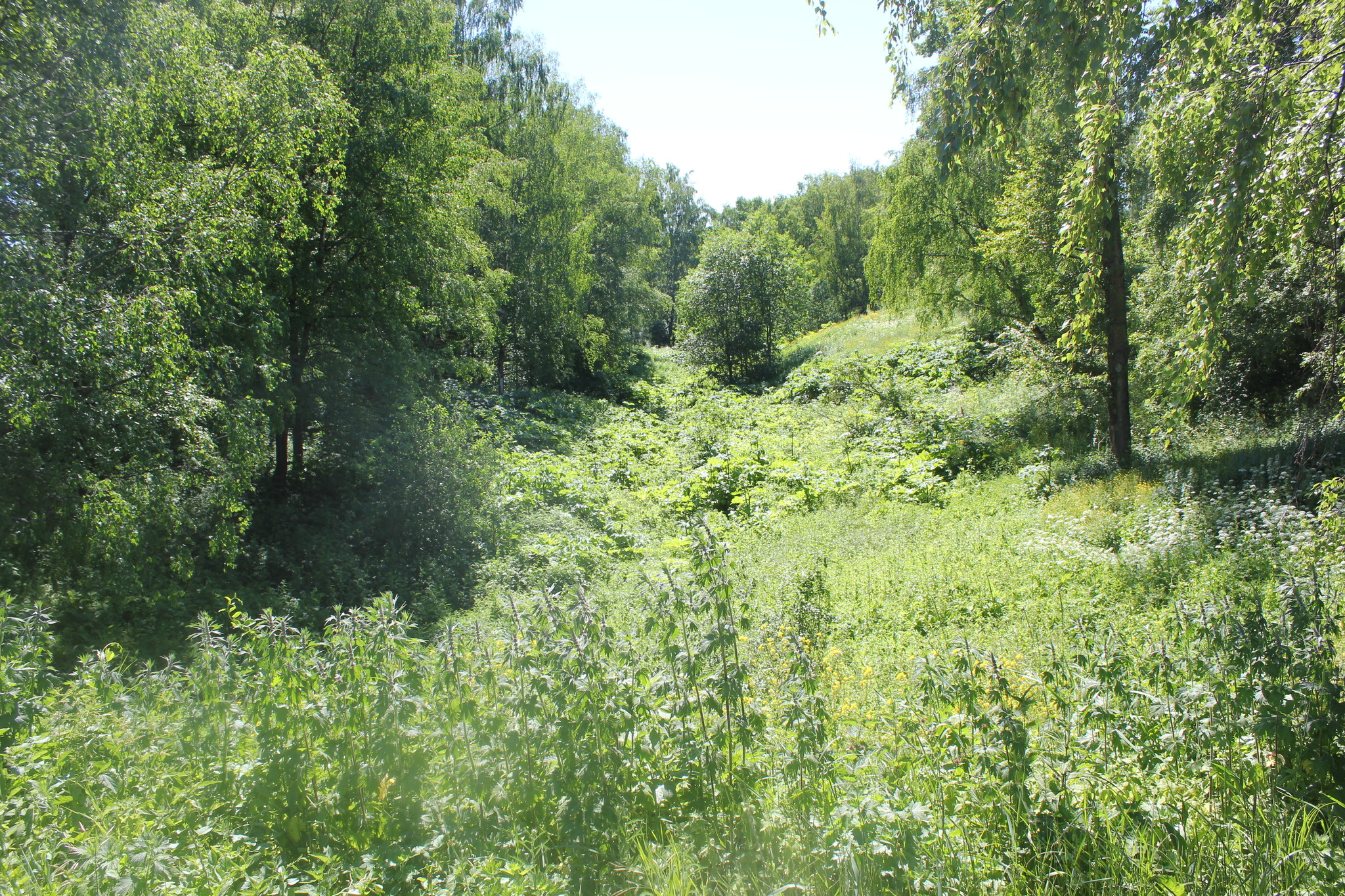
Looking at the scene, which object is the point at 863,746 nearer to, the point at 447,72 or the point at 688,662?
the point at 688,662

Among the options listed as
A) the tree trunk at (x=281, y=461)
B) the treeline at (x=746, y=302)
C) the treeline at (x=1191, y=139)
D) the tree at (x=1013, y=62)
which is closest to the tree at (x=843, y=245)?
the treeline at (x=746, y=302)

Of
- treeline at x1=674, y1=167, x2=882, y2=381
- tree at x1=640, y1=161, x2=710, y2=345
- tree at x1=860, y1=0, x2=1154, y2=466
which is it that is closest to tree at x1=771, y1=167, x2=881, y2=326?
tree at x1=640, y1=161, x2=710, y2=345

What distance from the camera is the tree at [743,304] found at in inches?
1118

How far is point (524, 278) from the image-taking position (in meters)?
21.7

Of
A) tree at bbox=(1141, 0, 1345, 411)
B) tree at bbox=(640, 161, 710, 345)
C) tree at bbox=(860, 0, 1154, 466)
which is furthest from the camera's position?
tree at bbox=(640, 161, 710, 345)

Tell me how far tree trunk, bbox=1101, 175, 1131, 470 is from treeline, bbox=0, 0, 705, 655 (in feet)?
31.6

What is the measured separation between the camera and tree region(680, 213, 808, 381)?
93.2ft

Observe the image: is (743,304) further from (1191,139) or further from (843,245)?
(1191,139)

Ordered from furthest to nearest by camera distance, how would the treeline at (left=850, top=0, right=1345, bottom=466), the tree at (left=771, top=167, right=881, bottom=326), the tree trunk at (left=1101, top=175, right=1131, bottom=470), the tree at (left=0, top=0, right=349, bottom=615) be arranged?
the tree at (left=771, top=167, right=881, bottom=326) < the tree trunk at (left=1101, top=175, right=1131, bottom=470) < the tree at (left=0, top=0, right=349, bottom=615) < the treeline at (left=850, top=0, right=1345, bottom=466)

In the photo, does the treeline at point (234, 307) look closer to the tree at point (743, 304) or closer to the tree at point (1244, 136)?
the tree at point (1244, 136)

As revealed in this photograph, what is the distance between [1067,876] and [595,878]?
1.68m

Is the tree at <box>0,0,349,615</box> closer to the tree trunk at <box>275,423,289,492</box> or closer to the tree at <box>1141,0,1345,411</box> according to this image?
the tree trunk at <box>275,423,289,492</box>

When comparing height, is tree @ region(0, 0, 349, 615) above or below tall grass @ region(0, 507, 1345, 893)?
above

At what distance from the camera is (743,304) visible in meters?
28.5
